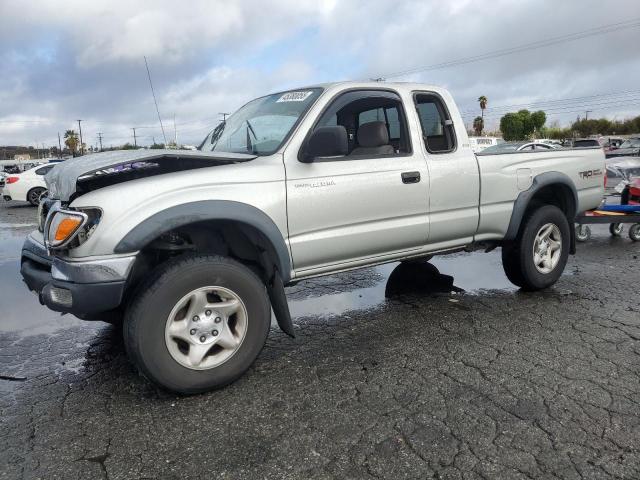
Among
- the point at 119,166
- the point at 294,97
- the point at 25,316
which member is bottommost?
the point at 25,316

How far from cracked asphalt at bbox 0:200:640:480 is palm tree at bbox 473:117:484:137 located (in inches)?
2685

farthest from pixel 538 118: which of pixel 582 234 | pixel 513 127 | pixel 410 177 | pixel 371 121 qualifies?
pixel 410 177

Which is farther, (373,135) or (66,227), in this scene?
(373,135)

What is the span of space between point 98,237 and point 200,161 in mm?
805

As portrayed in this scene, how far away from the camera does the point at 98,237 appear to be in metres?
2.91

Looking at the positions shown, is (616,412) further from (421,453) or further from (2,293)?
(2,293)

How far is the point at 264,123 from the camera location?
409 cm

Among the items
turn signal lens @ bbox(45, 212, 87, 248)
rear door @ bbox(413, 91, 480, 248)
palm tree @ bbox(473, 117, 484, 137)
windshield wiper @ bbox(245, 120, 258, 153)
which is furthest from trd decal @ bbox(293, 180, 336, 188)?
palm tree @ bbox(473, 117, 484, 137)

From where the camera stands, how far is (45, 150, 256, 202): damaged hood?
3043mm

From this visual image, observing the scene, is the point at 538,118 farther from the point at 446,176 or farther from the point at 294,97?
the point at 294,97

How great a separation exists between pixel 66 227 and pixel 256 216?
110 centimetres

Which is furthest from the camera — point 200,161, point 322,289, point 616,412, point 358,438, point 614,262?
point 614,262

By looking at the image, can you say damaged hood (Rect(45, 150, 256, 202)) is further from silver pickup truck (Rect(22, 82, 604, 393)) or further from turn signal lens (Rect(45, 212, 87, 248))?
turn signal lens (Rect(45, 212, 87, 248))

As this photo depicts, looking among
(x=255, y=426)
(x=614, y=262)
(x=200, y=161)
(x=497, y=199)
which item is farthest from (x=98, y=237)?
(x=614, y=262)
